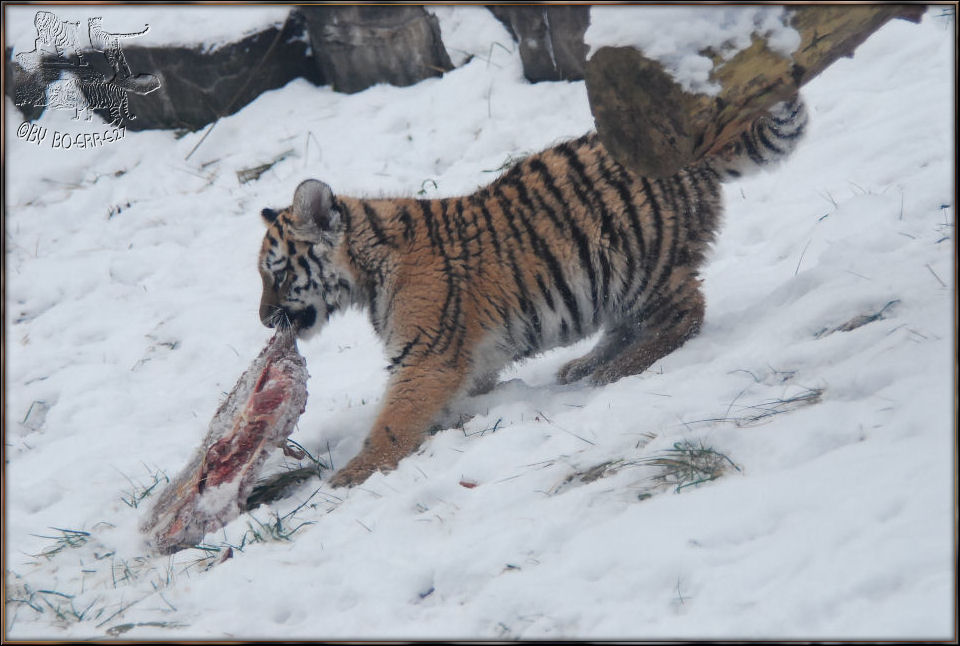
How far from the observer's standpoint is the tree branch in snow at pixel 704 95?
2701 millimetres

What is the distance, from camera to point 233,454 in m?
3.71

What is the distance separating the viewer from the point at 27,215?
764 cm

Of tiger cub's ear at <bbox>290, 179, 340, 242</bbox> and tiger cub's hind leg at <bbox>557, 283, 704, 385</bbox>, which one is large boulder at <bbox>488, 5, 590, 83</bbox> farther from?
tiger cub's ear at <bbox>290, 179, 340, 242</bbox>

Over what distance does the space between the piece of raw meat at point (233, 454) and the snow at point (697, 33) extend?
2.05 meters

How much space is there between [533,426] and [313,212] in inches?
59.9

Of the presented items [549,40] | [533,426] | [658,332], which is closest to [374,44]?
[549,40]

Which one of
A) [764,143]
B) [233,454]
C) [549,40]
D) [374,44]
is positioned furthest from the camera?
[374,44]

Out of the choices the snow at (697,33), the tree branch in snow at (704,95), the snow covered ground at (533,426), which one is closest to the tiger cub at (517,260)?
the snow covered ground at (533,426)

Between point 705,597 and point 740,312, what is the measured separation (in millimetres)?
2386

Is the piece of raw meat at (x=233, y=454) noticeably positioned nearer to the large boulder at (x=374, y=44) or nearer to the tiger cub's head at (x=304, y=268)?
the tiger cub's head at (x=304, y=268)

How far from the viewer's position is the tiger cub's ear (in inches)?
161

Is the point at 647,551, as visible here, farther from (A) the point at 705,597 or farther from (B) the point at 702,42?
(B) the point at 702,42

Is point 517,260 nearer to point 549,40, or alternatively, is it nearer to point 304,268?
point 304,268

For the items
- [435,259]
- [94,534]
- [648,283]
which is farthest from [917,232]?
[94,534]
